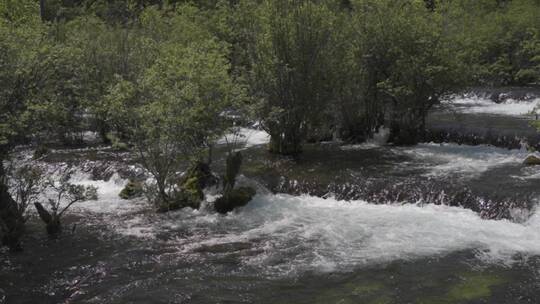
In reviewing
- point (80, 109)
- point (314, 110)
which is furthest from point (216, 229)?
point (80, 109)

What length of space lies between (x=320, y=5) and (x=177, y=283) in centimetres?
1049

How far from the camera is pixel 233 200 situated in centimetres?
1412

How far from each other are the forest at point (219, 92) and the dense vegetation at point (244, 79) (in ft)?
0.13

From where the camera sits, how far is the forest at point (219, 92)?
467 inches

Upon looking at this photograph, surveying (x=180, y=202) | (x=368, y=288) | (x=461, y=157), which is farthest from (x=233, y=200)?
(x=461, y=157)


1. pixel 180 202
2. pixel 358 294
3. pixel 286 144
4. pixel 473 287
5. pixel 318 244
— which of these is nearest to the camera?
pixel 358 294

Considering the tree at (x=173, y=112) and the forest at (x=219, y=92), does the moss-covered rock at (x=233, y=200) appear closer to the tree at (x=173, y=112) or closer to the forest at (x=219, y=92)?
the forest at (x=219, y=92)

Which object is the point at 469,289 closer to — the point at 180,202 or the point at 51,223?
the point at 180,202

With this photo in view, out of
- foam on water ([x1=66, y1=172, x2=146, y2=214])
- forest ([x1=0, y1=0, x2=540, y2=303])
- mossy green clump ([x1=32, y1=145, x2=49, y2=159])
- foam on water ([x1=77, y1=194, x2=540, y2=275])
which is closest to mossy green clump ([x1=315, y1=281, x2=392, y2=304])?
foam on water ([x1=77, y1=194, x2=540, y2=275])

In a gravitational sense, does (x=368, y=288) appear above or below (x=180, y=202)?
below

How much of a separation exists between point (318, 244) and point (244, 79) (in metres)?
6.69

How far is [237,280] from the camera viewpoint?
979 centimetres

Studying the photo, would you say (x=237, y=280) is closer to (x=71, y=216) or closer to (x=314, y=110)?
(x=71, y=216)

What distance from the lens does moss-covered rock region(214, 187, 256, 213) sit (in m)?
13.9
